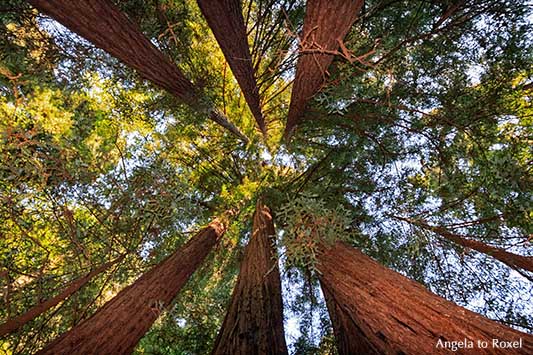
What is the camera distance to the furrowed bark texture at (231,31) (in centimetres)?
276

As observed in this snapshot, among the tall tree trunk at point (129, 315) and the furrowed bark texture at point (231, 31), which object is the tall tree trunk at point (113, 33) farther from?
the tall tree trunk at point (129, 315)

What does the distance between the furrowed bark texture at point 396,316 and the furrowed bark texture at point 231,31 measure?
9.73 feet

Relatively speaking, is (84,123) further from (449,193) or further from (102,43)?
(449,193)

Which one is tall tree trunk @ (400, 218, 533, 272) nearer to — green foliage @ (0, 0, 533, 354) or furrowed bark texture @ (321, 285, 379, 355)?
green foliage @ (0, 0, 533, 354)

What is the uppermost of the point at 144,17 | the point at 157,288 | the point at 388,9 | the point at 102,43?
the point at 388,9

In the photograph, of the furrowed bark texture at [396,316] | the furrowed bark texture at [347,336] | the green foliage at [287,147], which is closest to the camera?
the furrowed bark texture at [396,316]

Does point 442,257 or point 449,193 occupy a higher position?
point 449,193

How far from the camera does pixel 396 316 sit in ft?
7.13

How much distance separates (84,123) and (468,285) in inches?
285

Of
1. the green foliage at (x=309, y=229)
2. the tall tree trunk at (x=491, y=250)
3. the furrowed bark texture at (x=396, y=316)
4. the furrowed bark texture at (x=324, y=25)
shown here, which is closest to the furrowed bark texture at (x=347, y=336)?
the furrowed bark texture at (x=396, y=316)

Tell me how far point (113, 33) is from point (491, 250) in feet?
18.6

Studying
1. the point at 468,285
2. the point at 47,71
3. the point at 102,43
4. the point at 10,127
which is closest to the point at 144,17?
the point at 102,43

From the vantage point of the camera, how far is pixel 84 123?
406 centimetres

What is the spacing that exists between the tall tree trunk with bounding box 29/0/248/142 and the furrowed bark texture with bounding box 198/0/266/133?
0.85m
